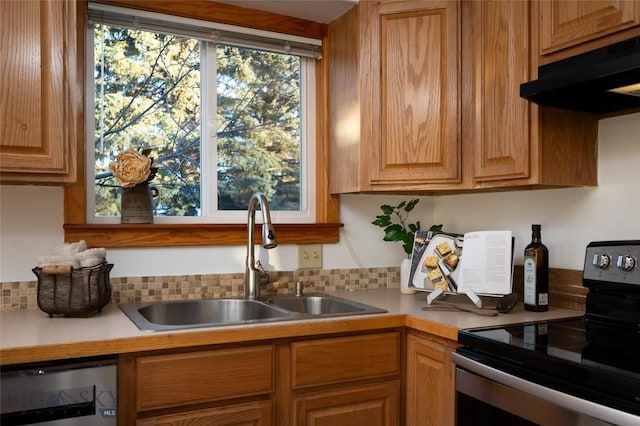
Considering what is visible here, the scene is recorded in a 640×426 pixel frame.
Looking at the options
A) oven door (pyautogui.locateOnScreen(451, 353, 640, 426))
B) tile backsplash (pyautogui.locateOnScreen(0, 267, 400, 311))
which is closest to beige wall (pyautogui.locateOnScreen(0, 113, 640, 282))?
tile backsplash (pyautogui.locateOnScreen(0, 267, 400, 311))

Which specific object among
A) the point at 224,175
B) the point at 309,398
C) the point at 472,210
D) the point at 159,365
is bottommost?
the point at 309,398

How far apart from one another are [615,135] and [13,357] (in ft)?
6.36

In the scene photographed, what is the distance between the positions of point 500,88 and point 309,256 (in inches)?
40.9

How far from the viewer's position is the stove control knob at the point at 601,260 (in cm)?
165

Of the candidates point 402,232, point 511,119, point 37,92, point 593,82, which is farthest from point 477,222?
point 37,92

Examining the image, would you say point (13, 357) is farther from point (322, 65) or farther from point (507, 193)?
point (507, 193)

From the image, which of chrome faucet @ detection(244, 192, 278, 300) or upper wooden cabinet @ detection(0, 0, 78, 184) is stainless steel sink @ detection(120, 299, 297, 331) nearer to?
chrome faucet @ detection(244, 192, 278, 300)

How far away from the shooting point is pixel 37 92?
5.10 ft

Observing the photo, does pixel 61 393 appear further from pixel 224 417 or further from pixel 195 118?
pixel 195 118

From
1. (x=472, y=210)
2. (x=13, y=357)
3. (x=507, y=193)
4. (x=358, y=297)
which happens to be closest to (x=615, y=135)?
(x=507, y=193)

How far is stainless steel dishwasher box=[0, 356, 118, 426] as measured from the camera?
4.10 feet

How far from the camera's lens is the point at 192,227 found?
6.65 feet

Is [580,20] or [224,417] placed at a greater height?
[580,20]

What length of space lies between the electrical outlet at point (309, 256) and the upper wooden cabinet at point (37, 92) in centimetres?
100
